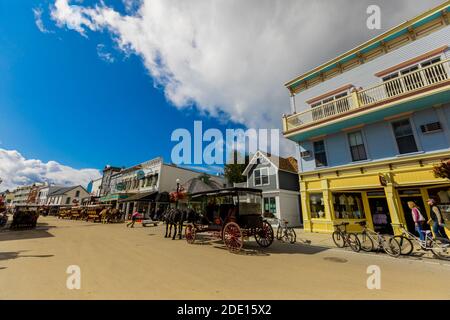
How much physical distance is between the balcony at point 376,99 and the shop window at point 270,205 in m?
7.20

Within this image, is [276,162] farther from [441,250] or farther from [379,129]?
[441,250]

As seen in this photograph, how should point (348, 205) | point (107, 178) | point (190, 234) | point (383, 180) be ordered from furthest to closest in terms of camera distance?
point (107, 178)
point (348, 205)
point (383, 180)
point (190, 234)

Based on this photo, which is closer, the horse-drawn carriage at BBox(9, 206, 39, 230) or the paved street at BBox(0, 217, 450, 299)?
the paved street at BBox(0, 217, 450, 299)

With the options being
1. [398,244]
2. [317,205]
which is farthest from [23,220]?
[398,244]

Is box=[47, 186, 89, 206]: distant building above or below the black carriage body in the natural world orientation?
above

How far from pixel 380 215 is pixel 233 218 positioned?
33.9ft

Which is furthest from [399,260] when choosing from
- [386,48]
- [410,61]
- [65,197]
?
[65,197]

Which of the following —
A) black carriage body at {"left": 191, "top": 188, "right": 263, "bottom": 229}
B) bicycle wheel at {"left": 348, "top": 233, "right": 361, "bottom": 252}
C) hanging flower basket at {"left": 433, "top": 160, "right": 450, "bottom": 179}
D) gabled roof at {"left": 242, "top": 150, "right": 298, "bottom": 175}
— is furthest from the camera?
gabled roof at {"left": 242, "top": 150, "right": 298, "bottom": 175}

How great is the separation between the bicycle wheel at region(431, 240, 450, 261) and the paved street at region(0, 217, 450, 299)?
1.94ft

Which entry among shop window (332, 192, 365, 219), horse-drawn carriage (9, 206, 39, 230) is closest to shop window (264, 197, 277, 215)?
shop window (332, 192, 365, 219)

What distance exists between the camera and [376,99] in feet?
36.4

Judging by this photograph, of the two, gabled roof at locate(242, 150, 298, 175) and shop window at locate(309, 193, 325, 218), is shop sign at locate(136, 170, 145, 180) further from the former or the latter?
shop window at locate(309, 193, 325, 218)

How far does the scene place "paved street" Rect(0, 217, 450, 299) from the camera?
3.69 metres
